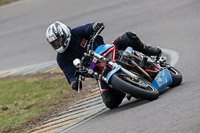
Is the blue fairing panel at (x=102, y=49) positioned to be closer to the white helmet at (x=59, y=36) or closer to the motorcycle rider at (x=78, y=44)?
the motorcycle rider at (x=78, y=44)

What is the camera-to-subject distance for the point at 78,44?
8000 millimetres

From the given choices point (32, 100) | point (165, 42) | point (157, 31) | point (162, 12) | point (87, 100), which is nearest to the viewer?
point (87, 100)

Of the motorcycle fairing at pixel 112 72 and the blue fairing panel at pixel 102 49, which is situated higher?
the blue fairing panel at pixel 102 49

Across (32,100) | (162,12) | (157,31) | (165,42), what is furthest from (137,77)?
(162,12)

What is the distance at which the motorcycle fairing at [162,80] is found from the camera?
7.34m

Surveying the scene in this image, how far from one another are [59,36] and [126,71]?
1268 millimetres

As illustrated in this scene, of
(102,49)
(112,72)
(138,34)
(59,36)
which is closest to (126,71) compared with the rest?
(112,72)

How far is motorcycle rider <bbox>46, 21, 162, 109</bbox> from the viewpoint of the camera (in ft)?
24.9

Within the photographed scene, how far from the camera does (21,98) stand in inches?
428

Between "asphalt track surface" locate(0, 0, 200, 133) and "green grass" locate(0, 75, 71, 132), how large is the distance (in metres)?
1.71

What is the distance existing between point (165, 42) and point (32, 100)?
11.7 ft

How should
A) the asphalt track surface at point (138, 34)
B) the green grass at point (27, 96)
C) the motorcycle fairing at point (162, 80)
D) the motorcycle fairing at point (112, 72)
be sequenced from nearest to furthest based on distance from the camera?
the asphalt track surface at point (138, 34) → the motorcycle fairing at point (112, 72) → the motorcycle fairing at point (162, 80) → the green grass at point (27, 96)

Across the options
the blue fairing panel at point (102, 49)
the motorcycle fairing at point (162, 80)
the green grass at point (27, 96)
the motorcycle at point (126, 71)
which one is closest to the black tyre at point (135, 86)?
the motorcycle at point (126, 71)

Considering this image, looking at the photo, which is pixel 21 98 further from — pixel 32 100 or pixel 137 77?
pixel 137 77
